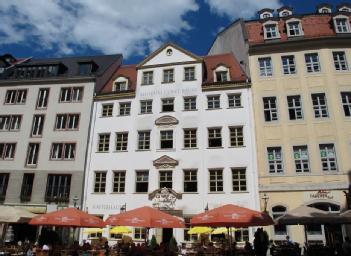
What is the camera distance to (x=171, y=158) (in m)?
27.0

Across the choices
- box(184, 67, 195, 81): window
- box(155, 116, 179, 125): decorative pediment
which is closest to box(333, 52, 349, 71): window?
box(184, 67, 195, 81): window

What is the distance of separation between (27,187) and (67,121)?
22.7 feet

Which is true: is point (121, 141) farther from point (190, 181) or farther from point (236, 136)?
point (236, 136)

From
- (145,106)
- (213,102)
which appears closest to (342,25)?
(213,102)

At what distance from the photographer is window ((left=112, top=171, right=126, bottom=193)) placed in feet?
90.8

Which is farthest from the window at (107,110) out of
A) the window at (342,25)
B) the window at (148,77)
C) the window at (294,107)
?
the window at (342,25)

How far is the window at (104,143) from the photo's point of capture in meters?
29.5

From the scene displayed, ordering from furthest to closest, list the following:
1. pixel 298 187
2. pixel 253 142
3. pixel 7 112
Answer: pixel 7 112 < pixel 253 142 < pixel 298 187

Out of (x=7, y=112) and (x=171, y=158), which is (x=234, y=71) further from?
(x=7, y=112)

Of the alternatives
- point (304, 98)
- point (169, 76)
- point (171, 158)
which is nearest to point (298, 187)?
point (304, 98)

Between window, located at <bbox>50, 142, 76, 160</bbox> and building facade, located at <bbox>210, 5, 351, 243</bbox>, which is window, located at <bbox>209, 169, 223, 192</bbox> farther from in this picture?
window, located at <bbox>50, 142, 76, 160</bbox>

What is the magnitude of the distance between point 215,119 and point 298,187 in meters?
8.31

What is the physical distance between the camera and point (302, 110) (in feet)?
84.0

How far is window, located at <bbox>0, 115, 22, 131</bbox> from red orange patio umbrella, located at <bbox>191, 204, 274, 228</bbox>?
2503 centimetres
